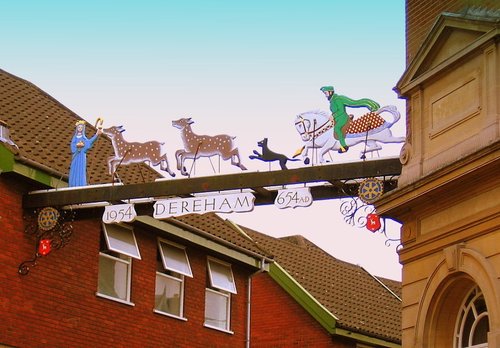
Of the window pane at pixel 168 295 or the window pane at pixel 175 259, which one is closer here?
the window pane at pixel 168 295

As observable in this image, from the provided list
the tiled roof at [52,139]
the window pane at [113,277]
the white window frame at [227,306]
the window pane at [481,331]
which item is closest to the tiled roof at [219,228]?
the tiled roof at [52,139]

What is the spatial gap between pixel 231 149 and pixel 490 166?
7.11 metres

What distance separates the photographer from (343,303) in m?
38.1

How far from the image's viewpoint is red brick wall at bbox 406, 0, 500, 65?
20172 millimetres

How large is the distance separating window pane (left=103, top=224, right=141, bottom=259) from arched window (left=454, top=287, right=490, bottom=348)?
1072 centimetres

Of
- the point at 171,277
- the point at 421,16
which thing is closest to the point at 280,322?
the point at 171,277

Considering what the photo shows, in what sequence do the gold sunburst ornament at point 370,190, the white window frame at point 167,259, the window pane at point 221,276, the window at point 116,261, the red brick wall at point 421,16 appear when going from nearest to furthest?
the red brick wall at point 421,16
the gold sunburst ornament at point 370,190
the window at point 116,261
the white window frame at point 167,259
the window pane at point 221,276

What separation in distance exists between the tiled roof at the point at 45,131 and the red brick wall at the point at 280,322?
7.12m

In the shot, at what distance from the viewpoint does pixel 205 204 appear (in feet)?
76.3

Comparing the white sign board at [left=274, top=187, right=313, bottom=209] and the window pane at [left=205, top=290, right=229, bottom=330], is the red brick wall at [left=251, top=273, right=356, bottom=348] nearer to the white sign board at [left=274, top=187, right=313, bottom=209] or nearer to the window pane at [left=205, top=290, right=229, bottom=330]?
the window pane at [left=205, top=290, right=229, bottom=330]

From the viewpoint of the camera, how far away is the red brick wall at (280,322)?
3591 centimetres

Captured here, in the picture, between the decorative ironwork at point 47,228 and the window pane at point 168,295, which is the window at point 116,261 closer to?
the window pane at point 168,295

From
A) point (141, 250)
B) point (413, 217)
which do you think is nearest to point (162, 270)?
point (141, 250)

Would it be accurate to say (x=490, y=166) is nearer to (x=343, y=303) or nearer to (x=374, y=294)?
(x=343, y=303)
